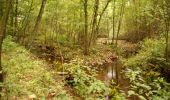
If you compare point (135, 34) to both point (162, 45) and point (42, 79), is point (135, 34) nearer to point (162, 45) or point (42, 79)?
point (162, 45)

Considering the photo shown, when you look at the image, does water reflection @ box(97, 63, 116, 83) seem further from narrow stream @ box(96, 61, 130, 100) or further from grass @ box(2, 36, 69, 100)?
grass @ box(2, 36, 69, 100)

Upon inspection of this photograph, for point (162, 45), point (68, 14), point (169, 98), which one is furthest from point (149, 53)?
point (68, 14)

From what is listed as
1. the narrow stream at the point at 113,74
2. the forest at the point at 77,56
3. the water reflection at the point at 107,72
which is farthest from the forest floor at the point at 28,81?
the water reflection at the point at 107,72

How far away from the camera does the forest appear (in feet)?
21.3

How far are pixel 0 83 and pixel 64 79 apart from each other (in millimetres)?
4901

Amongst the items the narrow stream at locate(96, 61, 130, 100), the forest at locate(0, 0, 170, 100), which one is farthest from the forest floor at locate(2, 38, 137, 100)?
the narrow stream at locate(96, 61, 130, 100)

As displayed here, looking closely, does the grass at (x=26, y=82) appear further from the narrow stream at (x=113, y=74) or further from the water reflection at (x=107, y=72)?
the water reflection at (x=107, y=72)

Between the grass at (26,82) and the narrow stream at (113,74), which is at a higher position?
the grass at (26,82)

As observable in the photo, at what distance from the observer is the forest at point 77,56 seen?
21.3 feet

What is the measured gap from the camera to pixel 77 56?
1900 cm

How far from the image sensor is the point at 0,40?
18.5 feet

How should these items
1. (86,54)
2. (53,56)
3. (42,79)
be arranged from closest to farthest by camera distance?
(42,79)
(53,56)
(86,54)

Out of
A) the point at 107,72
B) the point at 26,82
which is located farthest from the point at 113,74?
the point at 26,82

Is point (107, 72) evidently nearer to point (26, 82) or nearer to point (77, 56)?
point (77, 56)
